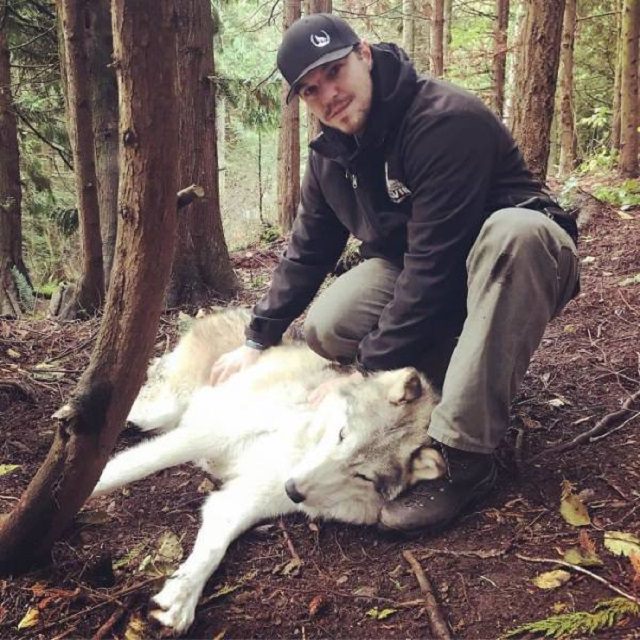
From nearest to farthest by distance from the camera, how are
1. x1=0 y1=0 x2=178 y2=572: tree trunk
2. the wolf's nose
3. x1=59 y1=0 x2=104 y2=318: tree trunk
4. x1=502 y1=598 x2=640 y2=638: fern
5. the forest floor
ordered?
1. x1=0 y1=0 x2=178 y2=572: tree trunk
2. x1=502 y1=598 x2=640 y2=638: fern
3. the forest floor
4. the wolf's nose
5. x1=59 y1=0 x2=104 y2=318: tree trunk

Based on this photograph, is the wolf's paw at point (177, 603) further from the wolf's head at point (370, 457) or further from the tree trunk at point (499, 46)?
the tree trunk at point (499, 46)

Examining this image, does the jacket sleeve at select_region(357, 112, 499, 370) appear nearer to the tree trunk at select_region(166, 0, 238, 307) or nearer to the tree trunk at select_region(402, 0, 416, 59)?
the tree trunk at select_region(166, 0, 238, 307)

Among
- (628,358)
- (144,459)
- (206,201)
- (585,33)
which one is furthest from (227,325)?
(585,33)

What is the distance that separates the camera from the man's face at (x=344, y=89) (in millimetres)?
3131

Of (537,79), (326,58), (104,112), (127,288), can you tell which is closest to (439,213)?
(326,58)

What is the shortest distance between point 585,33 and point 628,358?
51.4 feet

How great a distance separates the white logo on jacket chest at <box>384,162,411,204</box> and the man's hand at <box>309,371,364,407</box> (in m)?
1.03

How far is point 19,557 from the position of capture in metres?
2.39

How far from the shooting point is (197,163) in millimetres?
6090

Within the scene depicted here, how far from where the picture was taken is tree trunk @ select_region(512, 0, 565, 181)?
6992 millimetres

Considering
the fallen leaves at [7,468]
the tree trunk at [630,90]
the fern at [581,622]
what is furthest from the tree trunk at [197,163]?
the tree trunk at [630,90]

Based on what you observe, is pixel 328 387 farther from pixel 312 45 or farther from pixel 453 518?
pixel 312 45

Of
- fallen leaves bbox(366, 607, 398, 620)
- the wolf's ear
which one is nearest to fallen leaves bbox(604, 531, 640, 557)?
fallen leaves bbox(366, 607, 398, 620)

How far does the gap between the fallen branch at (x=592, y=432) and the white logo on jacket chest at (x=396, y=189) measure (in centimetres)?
162
